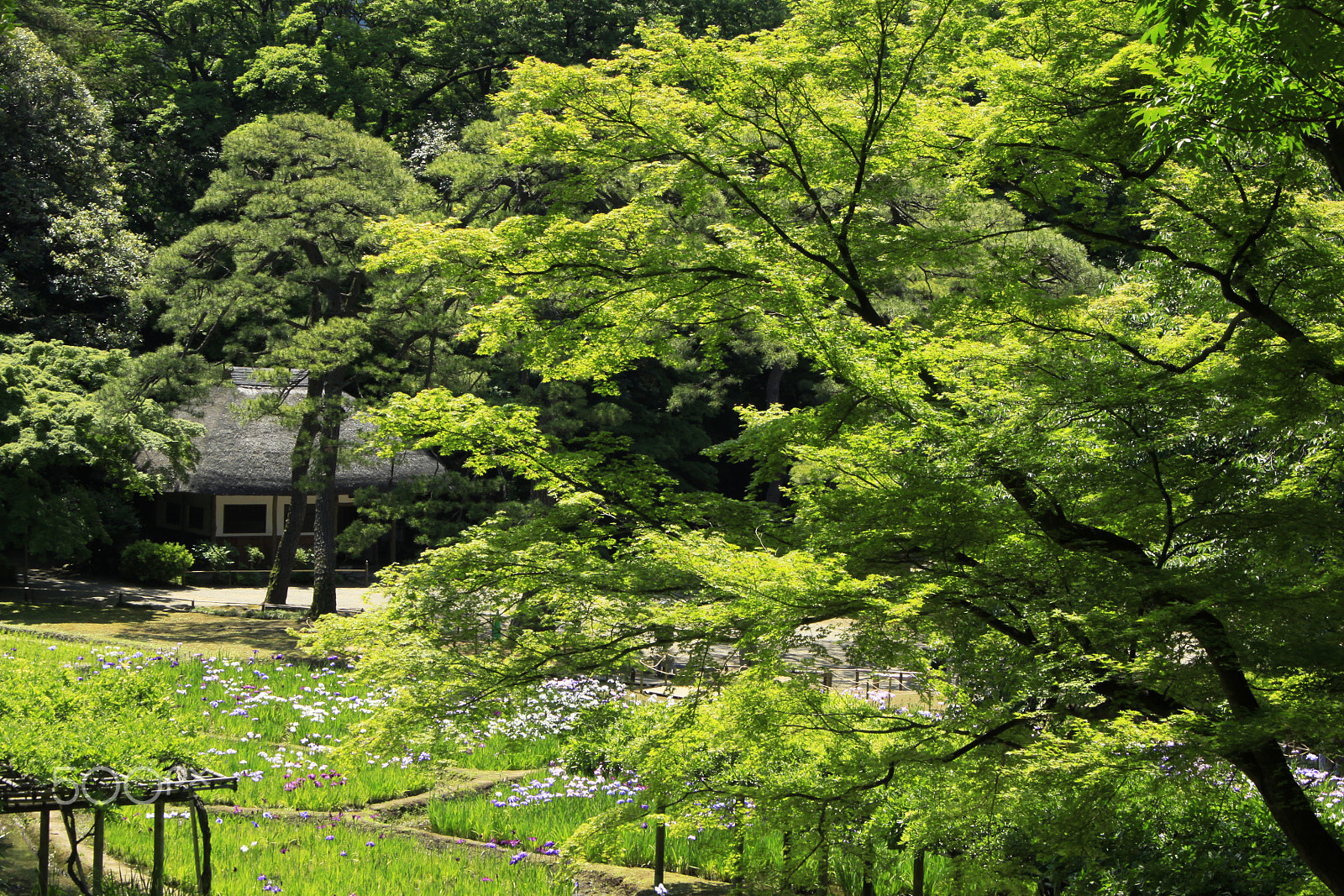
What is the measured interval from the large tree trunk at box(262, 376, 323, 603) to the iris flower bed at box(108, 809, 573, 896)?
1186cm

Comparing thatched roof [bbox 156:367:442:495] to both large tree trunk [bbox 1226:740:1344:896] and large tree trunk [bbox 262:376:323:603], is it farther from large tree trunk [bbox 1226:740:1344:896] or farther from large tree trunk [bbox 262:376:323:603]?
large tree trunk [bbox 1226:740:1344:896]

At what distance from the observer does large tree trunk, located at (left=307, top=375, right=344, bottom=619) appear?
747 inches

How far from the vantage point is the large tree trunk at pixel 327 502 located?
62.2 feet

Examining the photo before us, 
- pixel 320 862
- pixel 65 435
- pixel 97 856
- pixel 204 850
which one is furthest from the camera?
pixel 65 435

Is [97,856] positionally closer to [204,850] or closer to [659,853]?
[204,850]

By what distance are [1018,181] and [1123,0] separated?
4.18 ft

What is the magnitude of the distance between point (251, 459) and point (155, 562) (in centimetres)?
339

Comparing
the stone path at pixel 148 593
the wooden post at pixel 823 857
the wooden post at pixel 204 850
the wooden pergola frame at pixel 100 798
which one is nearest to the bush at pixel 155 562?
the stone path at pixel 148 593

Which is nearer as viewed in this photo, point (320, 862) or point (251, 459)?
point (320, 862)

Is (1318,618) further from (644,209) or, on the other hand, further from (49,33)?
(49,33)

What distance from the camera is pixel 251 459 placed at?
26.3 m

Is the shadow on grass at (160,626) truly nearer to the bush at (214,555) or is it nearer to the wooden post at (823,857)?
the bush at (214,555)

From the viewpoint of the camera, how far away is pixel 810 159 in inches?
294

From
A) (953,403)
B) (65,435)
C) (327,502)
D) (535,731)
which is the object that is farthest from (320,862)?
(65,435)
